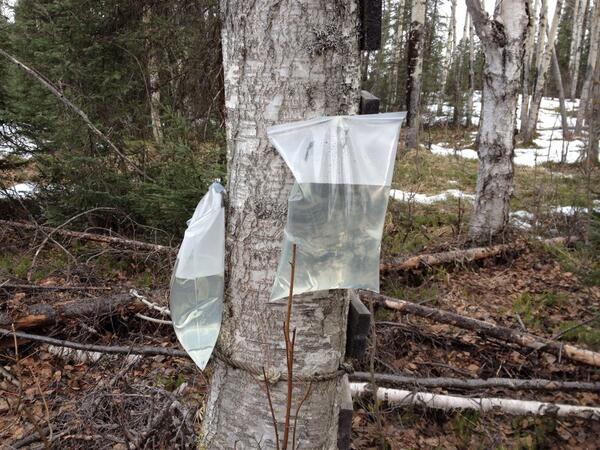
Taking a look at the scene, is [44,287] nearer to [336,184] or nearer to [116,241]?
[116,241]

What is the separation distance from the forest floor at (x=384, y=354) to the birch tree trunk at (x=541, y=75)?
11129mm

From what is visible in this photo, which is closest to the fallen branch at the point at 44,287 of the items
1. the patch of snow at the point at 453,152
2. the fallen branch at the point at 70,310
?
the fallen branch at the point at 70,310

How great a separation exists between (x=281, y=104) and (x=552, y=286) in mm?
4615

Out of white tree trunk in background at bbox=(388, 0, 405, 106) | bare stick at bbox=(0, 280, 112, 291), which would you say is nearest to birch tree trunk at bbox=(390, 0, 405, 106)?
white tree trunk in background at bbox=(388, 0, 405, 106)

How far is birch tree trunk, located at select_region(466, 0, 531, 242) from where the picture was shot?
502 cm

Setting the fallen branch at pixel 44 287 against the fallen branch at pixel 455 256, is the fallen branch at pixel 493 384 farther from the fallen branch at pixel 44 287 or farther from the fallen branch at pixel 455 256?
the fallen branch at pixel 44 287

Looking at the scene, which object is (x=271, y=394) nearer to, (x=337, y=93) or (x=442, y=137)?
(x=337, y=93)

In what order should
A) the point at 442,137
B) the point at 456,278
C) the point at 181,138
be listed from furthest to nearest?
the point at 442,137
the point at 456,278
the point at 181,138

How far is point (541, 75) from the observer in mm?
14953

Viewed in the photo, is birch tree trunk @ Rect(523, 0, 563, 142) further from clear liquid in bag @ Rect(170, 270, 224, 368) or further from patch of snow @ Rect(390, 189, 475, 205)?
clear liquid in bag @ Rect(170, 270, 224, 368)

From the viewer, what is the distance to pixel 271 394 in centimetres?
131

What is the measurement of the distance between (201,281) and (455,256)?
4.34m

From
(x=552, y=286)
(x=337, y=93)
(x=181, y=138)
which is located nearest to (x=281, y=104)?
(x=337, y=93)

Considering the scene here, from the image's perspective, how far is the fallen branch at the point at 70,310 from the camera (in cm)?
339
